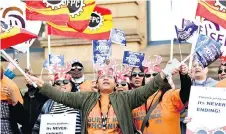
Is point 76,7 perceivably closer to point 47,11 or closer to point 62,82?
point 47,11

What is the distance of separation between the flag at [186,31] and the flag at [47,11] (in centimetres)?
211

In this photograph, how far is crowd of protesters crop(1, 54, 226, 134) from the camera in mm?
6070

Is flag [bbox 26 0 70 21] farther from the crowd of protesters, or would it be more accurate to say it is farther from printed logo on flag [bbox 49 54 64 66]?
printed logo on flag [bbox 49 54 64 66]

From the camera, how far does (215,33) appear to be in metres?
8.83

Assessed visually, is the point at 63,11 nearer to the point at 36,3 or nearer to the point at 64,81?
the point at 36,3

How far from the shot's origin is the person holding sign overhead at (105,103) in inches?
239

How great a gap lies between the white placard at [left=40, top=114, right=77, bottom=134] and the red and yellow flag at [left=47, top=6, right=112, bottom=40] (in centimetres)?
237

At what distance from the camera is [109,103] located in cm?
619

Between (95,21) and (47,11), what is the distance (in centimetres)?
200

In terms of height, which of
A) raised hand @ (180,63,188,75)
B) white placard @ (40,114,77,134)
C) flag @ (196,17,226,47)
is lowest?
white placard @ (40,114,77,134)

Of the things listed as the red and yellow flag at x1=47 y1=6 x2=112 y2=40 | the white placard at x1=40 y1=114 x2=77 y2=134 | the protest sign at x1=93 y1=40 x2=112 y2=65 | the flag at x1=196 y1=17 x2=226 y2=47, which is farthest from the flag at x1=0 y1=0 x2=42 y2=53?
the white placard at x1=40 y1=114 x2=77 y2=134

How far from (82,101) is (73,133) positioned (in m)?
0.44

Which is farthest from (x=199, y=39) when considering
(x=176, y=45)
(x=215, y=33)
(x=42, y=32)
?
(x=42, y=32)

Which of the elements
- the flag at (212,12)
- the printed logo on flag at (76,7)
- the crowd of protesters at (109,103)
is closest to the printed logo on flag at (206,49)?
the crowd of protesters at (109,103)
